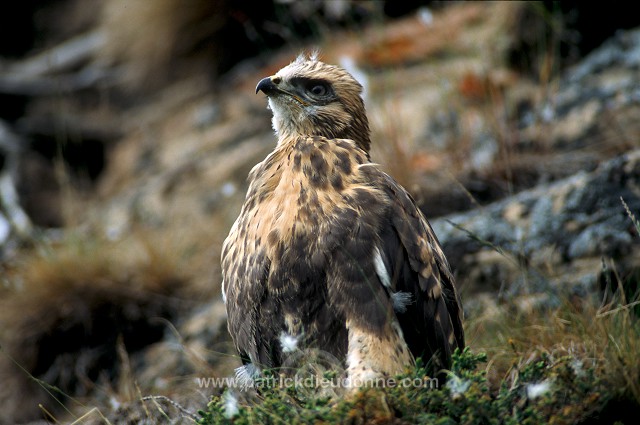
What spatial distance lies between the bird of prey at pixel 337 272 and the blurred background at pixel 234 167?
0.36m

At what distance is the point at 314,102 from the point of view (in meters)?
4.03

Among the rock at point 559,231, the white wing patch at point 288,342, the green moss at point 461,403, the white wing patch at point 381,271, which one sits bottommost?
the rock at point 559,231

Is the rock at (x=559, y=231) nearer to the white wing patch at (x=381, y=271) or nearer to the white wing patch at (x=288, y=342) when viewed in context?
the white wing patch at (x=381, y=271)

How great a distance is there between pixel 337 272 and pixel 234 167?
447cm

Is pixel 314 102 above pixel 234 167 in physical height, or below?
above

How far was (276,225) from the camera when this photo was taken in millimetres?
3459

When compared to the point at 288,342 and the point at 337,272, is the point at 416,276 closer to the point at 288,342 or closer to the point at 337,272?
the point at 337,272

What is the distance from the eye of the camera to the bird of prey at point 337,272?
11.0 feet

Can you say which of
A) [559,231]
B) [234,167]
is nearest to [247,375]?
[559,231]

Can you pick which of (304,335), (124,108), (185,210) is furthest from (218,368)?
(124,108)

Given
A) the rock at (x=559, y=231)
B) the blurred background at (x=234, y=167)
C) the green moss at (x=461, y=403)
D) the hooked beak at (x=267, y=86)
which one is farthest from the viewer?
the blurred background at (x=234, y=167)

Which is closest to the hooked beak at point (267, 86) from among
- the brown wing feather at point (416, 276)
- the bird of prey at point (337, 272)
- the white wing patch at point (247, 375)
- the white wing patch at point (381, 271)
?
the bird of prey at point (337, 272)

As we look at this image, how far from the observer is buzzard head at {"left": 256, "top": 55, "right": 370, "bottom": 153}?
13.2ft

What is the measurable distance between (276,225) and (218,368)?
159cm
